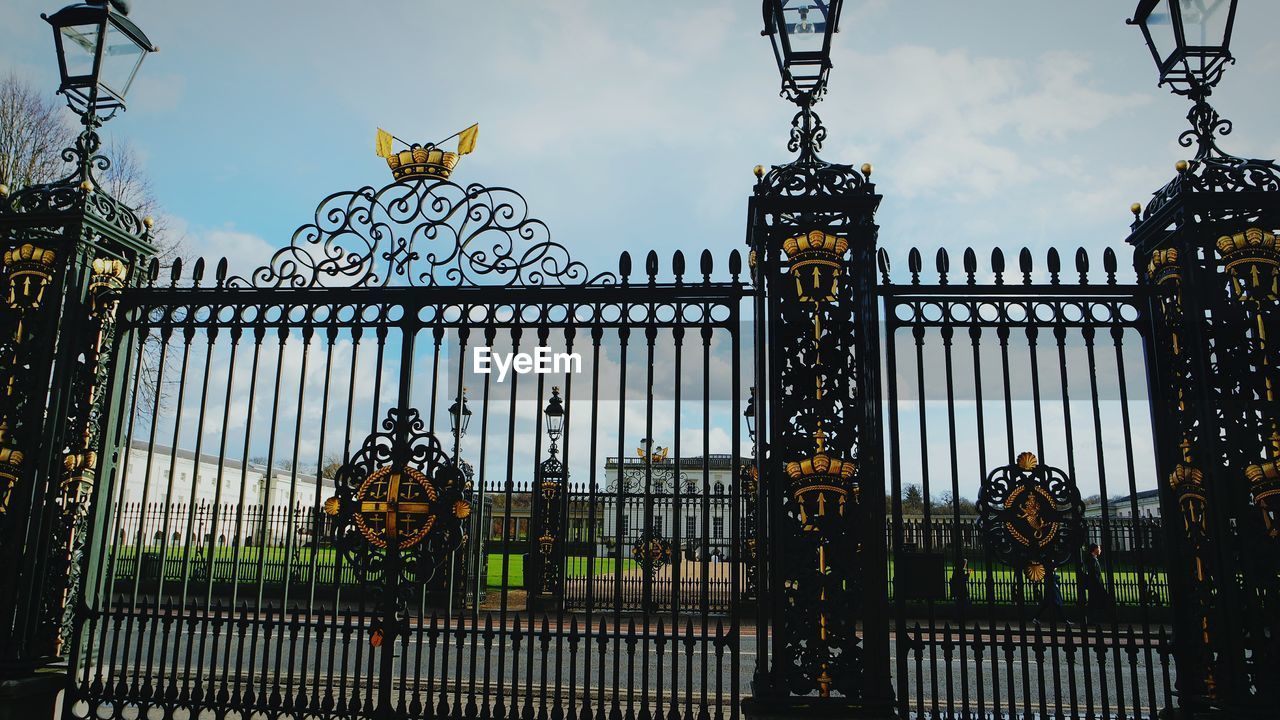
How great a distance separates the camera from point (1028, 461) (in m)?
5.52

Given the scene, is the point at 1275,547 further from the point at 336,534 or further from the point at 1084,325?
the point at 336,534

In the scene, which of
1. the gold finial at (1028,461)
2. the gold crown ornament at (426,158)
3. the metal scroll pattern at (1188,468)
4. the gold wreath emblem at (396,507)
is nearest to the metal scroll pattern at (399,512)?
the gold wreath emblem at (396,507)

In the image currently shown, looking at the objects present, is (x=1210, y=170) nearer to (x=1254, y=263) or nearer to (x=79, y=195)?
(x=1254, y=263)

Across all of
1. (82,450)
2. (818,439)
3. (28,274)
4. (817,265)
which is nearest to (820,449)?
(818,439)

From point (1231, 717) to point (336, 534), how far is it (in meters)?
5.83

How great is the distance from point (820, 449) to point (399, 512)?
114 inches

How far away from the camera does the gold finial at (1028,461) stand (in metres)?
5.51

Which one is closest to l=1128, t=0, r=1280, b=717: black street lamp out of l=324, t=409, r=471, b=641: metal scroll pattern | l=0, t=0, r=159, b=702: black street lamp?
l=324, t=409, r=471, b=641: metal scroll pattern

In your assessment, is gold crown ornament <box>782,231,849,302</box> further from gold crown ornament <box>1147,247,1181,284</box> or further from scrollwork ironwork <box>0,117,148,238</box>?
scrollwork ironwork <box>0,117,148,238</box>

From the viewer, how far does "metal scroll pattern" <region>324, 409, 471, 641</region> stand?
5746 millimetres

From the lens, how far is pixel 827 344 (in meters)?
5.37

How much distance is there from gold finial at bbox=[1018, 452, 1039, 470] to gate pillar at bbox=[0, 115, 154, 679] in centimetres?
655

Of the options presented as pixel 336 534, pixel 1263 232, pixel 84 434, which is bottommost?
pixel 336 534

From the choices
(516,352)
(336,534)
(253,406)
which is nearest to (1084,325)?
(516,352)
